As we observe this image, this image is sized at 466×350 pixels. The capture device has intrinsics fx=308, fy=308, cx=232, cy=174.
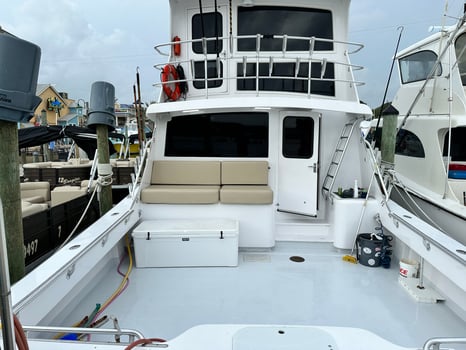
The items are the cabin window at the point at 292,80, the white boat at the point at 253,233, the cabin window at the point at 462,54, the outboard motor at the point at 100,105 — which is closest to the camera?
the white boat at the point at 253,233

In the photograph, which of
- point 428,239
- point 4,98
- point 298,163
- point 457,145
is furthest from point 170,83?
point 457,145

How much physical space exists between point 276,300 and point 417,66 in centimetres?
514

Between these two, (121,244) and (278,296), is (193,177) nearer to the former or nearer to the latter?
(121,244)

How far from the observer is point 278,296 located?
2391mm

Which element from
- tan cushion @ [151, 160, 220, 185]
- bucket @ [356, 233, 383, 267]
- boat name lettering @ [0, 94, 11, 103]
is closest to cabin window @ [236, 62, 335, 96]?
tan cushion @ [151, 160, 220, 185]

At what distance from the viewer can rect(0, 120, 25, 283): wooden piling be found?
1.64m

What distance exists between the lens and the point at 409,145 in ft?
16.8

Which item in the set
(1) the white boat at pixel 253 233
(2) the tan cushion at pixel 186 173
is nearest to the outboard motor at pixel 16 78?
(1) the white boat at pixel 253 233

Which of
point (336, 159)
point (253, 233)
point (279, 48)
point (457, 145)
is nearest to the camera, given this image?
point (253, 233)

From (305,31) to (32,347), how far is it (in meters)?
4.13

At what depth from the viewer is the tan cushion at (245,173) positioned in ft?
11.9

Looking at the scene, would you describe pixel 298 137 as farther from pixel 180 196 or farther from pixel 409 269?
pixel 409 269

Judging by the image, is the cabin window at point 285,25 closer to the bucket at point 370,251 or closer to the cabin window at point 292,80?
the cabin window at point 292,80

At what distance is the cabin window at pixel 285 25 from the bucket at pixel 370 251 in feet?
8.21
